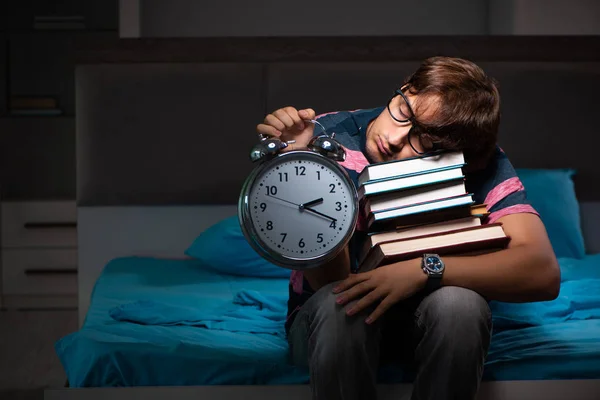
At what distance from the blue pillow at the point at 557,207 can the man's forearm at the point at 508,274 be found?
1.28 m

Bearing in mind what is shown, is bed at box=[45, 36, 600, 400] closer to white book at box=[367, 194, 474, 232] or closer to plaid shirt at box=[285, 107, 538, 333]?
plaid shirt at box=[285, 107, 538, 333]

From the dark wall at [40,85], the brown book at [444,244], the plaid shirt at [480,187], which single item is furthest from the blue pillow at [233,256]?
the dark wall at [40,85]

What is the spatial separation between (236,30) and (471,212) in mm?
1952

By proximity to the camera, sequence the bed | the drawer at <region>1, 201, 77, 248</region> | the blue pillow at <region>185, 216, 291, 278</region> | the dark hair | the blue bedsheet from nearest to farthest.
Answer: the dark hair
the blue bedsheet
the blue pillow at <region>185, 216, 291, 278</region>
the bed
the drawer at <region>1, 201, 77, 248</region>

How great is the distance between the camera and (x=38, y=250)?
3699 mm

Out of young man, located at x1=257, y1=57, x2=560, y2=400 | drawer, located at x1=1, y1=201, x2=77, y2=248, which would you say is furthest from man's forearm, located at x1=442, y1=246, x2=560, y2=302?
drawer, located at x1=1, y1=201, x2=77, y2=248

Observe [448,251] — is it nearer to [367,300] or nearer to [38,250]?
[367,300]

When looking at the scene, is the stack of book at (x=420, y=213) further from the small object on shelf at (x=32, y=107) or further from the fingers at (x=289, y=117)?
the small object on shelf at (x=32, y=107)

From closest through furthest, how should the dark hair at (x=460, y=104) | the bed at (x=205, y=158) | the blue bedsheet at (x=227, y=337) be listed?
the dark hair at (x=460, y=104) < the blue bedsheet at (x=227, y=337) < the bed at (x=205, y=158)

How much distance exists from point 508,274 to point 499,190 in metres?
0.23

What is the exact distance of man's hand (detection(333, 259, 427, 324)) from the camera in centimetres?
135

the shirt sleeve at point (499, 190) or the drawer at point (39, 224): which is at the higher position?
the shirt sleeve at point (499, 190)

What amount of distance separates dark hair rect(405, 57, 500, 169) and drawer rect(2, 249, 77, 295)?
2.60 m

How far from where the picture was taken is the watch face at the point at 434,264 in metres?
1.37
